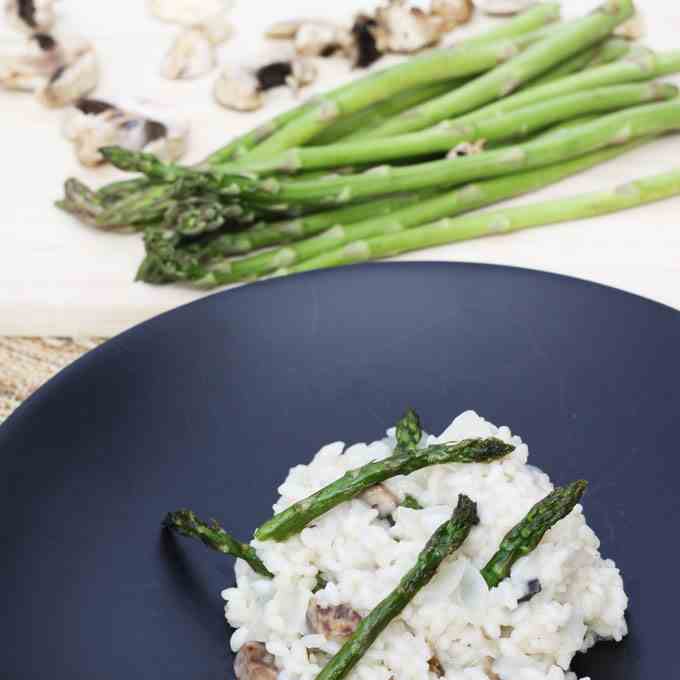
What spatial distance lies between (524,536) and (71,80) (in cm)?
334

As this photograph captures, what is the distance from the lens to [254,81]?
5031mm

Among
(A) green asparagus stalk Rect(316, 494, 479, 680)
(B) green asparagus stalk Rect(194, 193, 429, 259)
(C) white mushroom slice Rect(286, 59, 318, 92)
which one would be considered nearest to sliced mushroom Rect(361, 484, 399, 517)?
(A) green asparagus stalk Rect(316, 494, 479, 680)

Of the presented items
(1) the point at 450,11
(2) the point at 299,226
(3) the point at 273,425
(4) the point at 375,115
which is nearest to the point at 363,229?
(2) the point at 299,226

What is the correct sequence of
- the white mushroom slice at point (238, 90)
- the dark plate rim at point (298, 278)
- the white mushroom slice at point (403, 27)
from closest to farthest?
the dark plate rim at point (298, 278), the white mushroom slice at point (238, 90), the white mushroom slice at point (403, 27)

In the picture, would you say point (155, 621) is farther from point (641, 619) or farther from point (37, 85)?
point (37, 85)

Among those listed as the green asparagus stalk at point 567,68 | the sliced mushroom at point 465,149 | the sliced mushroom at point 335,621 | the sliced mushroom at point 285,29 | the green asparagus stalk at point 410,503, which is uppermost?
the green asparagus stalk at point 567,68

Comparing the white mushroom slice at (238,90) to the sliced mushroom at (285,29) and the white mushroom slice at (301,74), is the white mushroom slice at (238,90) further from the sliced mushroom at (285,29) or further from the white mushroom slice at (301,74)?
the sliced mushroom at (285,29)

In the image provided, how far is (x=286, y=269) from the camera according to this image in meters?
4.15

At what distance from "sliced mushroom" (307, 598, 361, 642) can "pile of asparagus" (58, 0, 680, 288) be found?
1782mm

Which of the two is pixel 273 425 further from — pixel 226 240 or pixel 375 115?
pixel 375 115

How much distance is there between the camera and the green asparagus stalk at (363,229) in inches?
161

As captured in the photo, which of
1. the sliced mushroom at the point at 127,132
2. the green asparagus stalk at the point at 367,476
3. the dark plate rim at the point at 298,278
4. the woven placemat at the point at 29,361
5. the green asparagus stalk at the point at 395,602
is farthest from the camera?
the sliced mushroom at the point at 127,132

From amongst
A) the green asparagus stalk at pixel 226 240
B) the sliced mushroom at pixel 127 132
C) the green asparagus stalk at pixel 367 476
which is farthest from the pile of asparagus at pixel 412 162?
the green asparagus stalk at pixel 367 476

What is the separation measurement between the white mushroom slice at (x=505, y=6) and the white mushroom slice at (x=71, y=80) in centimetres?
178
